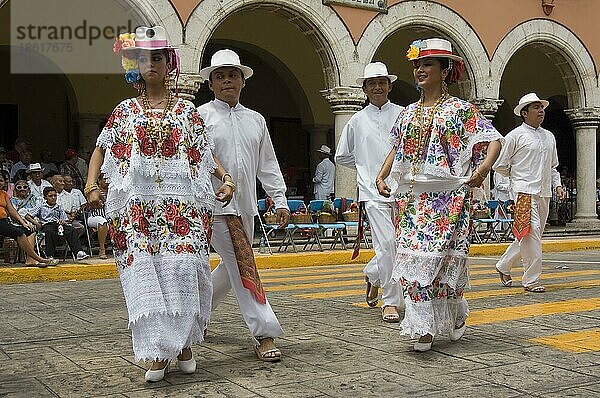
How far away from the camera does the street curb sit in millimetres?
10695

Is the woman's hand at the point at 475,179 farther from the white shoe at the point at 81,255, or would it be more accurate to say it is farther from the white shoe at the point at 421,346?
the white shoe at the point at 81,255

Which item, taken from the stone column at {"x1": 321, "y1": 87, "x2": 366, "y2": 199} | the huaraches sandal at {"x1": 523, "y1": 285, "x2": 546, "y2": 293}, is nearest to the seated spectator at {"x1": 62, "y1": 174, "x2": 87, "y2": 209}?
the stone column at {"x1": 321, "y1": 87, "x2": 366, "y2": 199}

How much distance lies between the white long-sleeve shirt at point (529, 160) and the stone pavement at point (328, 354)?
1.11 m

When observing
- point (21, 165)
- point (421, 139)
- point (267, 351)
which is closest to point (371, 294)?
point (421, 139)

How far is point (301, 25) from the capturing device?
15883 mm

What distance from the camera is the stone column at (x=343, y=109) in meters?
16.0

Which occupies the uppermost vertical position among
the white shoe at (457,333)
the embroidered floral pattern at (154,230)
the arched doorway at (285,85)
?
the arched doorway at (285,85)

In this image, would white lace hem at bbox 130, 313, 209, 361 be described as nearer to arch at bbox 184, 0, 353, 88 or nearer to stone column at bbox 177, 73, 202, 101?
stone column at bbox 177, 73, 202, 101

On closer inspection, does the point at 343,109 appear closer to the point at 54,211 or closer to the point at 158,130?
the point at 54,211

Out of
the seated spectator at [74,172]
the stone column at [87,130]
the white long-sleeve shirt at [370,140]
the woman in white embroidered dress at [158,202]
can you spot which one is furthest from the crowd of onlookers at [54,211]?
the woman in white embroidered dress at [158,202]

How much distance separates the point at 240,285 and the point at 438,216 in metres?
1.34

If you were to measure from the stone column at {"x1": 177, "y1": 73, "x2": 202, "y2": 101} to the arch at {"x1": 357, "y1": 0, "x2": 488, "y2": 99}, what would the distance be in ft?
11.9

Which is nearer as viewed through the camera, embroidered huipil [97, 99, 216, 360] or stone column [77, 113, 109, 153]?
embroidered huipil [97, 99, 216, 360]

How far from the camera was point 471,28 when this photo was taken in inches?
691
